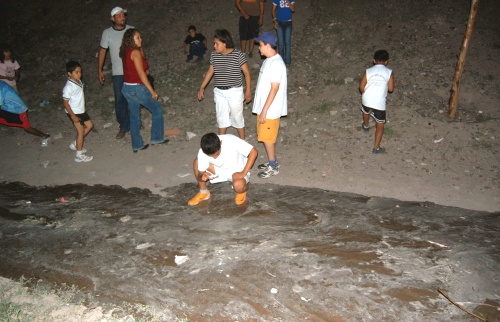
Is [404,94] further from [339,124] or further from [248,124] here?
[248,124]

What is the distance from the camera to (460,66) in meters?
5.63

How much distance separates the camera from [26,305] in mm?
2689

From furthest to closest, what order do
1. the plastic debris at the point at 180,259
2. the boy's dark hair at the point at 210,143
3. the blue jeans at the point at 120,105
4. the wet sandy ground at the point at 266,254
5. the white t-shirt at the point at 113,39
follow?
1. the blue jeans at the point at 120,105
2. the white t-shirt at the point at 113,39
3. the boy's dark hair at the point at 210,143
4. the plastic debris at the point at 180,259
5. the wet sandy ground at the point at 266,254

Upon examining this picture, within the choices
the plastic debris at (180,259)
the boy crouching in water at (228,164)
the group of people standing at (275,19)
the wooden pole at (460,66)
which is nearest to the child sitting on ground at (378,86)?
the wooden pole at (460,66)

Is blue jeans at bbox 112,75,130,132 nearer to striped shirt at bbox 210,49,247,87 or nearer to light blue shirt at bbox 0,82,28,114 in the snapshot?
light blue shirt at bbox 0,82,28,114

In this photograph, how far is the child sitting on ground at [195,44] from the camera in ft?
26.2

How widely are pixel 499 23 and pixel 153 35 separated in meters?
7.91

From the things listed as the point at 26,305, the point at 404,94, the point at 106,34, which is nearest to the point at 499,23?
the point at 404,94

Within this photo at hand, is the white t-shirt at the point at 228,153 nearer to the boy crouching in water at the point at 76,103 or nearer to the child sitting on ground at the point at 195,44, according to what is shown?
the boy crouching in water at the point at 76,103

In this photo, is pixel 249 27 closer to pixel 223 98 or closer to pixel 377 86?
pixel 223 98

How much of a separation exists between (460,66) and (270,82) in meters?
3.30

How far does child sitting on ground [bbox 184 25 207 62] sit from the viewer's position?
7984mm

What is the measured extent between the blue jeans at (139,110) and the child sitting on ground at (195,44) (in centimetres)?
287

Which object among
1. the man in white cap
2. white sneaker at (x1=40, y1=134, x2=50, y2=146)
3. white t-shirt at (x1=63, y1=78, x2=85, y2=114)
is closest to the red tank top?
the man in white cap
